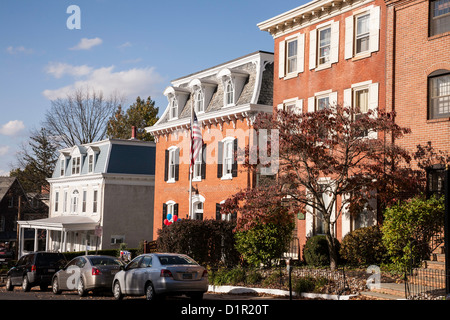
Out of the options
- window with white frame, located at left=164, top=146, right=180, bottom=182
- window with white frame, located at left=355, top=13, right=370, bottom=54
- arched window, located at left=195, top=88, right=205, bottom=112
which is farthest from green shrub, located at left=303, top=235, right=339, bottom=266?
window with white frame, located at left=164, top=146, right=180, bottom=182

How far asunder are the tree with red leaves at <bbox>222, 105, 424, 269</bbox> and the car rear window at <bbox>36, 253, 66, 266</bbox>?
821 centimetres

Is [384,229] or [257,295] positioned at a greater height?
[384,229]

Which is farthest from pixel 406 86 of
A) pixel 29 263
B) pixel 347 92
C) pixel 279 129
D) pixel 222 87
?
pixel 29 263

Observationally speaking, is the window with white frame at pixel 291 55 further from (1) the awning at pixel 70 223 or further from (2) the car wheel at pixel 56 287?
(1) the awning at pixel 70 223

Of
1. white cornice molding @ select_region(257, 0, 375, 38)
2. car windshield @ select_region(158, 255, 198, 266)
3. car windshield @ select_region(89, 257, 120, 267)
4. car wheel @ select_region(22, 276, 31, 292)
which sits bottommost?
car wheel @ select_region(22, 276, 31, 292)

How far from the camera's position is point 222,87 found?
3534 centimetres

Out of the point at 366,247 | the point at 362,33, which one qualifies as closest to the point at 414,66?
the point at 362,33

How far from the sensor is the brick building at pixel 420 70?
826 inches

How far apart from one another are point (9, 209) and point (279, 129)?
6467 centimetres

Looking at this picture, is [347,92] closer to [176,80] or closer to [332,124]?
[332,124]

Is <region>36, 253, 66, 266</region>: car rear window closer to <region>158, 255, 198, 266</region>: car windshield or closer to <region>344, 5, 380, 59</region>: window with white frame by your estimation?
<region>158, 255, 198, 266</region>: car windshield

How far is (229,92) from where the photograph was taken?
34.1 m

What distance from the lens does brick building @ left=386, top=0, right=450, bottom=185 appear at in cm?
2098

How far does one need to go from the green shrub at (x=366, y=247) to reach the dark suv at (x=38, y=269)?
39.2ft
